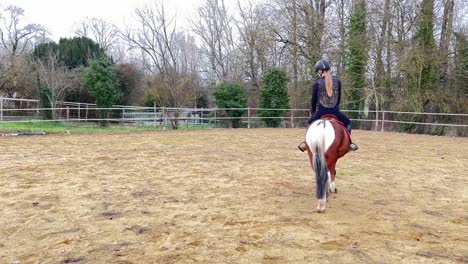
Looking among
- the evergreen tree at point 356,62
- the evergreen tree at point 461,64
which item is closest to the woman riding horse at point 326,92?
the evergreen tree at point 461,64

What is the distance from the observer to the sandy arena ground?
107 inches

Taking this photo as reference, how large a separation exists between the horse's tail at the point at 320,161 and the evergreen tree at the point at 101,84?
14766 mm

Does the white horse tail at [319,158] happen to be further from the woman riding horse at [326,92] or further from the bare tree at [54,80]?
the bare tree at [54,80]

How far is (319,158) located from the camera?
367cm

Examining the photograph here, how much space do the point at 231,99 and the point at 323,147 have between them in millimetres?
14964

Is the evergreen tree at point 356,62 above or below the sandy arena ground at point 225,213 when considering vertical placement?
above

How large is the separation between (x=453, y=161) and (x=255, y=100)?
46.2 feet

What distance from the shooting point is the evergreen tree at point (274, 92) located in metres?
18.5

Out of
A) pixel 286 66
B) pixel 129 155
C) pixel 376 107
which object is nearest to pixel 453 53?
pixel 376 107

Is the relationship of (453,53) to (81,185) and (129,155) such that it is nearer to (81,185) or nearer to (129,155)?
(129,155)

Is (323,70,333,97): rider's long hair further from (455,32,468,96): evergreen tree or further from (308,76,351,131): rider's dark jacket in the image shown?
(455,32,468,96): evergreen tree

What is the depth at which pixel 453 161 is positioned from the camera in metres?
7.44

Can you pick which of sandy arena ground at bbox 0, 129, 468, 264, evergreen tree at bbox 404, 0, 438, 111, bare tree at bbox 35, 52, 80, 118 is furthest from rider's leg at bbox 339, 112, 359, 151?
bare tree at bbox 35, 52, 80, 118

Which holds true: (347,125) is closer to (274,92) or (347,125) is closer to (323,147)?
(323,147)
